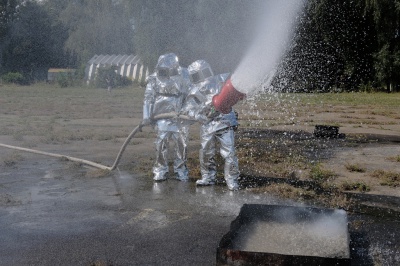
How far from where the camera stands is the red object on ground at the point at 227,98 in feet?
21.2

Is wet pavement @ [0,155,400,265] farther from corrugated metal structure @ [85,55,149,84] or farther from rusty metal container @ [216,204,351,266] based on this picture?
corrugated metal structure @ [85,55,149,84]

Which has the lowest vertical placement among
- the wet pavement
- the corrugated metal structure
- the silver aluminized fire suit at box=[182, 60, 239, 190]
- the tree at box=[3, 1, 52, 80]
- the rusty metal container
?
the wet pavement

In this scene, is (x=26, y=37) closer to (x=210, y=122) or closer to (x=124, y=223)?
(x=210, y=122)

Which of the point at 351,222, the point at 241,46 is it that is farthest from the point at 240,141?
the point at 241,46

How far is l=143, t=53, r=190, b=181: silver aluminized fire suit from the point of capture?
7.92 metres

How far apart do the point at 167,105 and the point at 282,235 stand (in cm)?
373

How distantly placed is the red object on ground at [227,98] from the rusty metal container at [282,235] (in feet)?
6.14

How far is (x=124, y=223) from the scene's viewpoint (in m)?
5.81

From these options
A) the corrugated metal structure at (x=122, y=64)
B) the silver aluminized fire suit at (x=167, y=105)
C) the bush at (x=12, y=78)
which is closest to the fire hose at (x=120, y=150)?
the silver aluminized fire suit at (x=167, y=105)

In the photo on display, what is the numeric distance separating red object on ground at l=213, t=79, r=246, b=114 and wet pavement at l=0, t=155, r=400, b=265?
4.19 feet

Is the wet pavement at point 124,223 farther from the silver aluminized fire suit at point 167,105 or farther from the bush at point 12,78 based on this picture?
the bush at point 12,78

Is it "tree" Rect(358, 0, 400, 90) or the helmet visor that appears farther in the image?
"tree" Rect(358, 0, 400, 90)

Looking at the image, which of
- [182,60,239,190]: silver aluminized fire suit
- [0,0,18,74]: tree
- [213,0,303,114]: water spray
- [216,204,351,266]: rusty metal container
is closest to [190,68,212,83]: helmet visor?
[182,60,239,190]: silver aluminized fire suit

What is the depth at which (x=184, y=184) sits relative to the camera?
25.7ft
